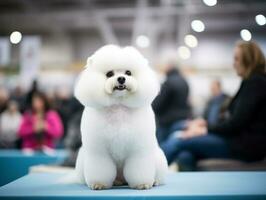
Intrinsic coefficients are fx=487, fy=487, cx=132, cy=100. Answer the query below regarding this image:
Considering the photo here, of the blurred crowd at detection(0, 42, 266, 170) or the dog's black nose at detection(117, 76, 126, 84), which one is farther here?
the blurred crowd at detection(0, 42, 266, 170)

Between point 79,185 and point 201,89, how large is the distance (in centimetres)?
719

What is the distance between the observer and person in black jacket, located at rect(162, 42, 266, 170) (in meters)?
2.83

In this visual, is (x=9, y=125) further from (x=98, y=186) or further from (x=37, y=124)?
(x=98, y=186)

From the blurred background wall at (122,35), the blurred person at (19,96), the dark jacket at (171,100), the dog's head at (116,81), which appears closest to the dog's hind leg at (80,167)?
the dog's head at (116,81)

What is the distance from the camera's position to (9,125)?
6.02m

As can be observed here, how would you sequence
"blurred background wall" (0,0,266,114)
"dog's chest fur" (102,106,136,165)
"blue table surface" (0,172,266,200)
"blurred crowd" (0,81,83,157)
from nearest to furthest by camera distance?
"blue table surface" (0,172,266,200), "dog's chest fur" (102,106,136,165), "blurred crowd" (0,81,83,157), "blurred background wall" (0,0,266,114)

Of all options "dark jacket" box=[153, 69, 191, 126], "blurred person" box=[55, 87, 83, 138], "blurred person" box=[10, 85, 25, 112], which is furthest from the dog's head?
"blurred person" box=[10, 85, 25, 112]

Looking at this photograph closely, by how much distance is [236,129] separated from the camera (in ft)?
9.53

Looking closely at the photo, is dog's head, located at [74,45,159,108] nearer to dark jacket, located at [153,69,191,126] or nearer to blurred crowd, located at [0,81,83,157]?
dark jacket, located at [153,69,191,126]

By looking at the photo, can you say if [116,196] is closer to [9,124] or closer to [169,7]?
[9,124]

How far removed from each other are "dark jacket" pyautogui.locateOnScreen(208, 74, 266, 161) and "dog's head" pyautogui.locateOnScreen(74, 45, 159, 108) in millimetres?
1152

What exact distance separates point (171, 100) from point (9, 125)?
2.45m

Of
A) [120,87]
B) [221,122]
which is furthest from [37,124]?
[120,87]

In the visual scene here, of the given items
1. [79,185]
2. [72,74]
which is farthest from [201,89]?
[79,185]
